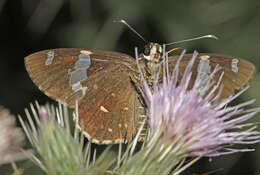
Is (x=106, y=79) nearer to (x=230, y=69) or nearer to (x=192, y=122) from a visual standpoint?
(x=230, y=69)

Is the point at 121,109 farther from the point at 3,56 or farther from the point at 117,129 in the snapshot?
the point at 3,56

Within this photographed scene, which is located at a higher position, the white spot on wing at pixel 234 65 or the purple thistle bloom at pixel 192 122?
the white spot on wing at pixel 234 65

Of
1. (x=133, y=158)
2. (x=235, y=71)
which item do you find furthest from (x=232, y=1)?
(x=133, y=158)

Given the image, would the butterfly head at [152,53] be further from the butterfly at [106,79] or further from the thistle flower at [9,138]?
the thistle flower at [9,138]

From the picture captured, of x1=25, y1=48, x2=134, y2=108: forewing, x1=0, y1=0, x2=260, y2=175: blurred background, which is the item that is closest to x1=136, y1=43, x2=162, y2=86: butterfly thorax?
x1=25, y1=48, x2=134, y2=108: forewing

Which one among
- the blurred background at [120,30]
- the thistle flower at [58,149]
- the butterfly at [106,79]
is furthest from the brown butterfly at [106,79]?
the blurred background at [120,30]

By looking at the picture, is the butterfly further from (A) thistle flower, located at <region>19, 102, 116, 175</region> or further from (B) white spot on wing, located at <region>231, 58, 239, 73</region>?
(A) thistle flower, located at <region>19, 102, 116, 175</region>
